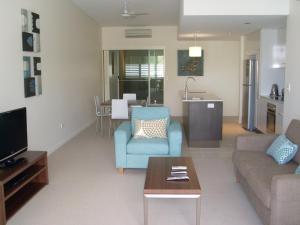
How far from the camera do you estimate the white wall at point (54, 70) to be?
442 cm

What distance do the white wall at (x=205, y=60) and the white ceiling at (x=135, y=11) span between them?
49 centimetres

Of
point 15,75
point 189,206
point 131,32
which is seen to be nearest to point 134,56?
point 131,32

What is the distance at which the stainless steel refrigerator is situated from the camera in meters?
7.77

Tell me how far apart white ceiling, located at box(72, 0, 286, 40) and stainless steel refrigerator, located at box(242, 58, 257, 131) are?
2.58ft

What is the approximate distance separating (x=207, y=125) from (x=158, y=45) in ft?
15.9

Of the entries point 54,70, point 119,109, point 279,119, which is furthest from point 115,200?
point 279,119

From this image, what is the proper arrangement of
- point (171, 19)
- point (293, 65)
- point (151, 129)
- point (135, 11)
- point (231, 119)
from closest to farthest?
point (293, 65) → point (151, 129) → point (135, 11) → point (171, 19) → point (231, 119)

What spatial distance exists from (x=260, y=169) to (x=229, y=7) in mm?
2865

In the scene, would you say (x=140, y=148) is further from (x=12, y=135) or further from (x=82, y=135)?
(x=82, y=135)

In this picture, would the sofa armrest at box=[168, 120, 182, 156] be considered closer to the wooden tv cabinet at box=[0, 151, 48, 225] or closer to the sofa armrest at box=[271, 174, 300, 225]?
the wooden tv cabinet at box=[0, 151, 48, 225]

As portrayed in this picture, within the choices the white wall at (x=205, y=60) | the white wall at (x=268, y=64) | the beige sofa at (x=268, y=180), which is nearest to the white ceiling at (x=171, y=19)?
the white wall at (x=268, y=64)

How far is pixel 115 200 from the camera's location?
3.76 m

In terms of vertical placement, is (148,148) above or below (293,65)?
below

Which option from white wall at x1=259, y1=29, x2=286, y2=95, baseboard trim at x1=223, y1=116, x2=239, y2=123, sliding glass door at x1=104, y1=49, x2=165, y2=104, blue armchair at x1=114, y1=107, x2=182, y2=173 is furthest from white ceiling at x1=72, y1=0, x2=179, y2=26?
blue armchair at x1=114, y1=107, x2=182, y2=173
